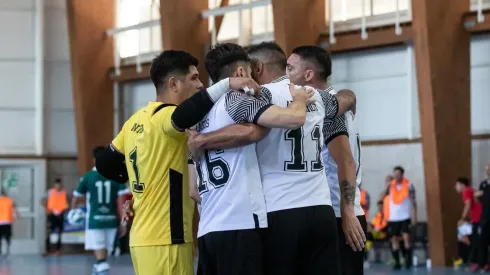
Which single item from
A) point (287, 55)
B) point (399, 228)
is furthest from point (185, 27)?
point (399, 228)

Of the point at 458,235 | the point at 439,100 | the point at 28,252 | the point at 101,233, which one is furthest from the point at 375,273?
the point at 28,252

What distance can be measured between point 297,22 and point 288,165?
47.3ft

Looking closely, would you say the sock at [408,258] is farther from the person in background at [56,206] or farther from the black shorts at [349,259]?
the black shorts at [349,259]

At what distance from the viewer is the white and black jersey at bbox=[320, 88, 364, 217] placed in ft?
17.9

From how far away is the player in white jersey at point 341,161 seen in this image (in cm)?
542

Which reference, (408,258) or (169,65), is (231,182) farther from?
(408,258)

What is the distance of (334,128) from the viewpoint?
215 inches

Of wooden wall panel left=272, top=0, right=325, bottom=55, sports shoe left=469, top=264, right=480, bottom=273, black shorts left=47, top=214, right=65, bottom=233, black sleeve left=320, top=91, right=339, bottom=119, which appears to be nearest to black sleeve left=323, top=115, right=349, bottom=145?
black sleeve left=320, top=91, right=339, bottom=119

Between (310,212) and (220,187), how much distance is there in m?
0.48

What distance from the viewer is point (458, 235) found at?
1688 centimetres

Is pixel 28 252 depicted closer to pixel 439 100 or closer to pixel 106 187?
pixel 106 187

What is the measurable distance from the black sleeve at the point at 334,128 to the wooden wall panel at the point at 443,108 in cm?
1148

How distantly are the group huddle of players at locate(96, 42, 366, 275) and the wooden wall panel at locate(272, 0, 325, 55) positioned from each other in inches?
511

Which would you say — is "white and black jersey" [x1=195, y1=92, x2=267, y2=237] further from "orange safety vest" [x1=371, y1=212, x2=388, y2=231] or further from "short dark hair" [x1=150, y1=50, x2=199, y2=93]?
"orange safety vest" [x1=371, y1=212, x2=388, y2=231]
